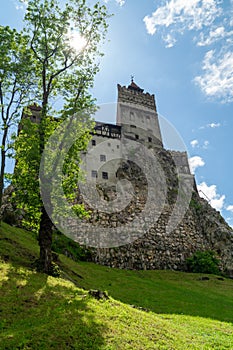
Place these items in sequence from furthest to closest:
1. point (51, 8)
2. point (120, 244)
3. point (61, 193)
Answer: point (120, 244), point (51, 8), point (61, 193)

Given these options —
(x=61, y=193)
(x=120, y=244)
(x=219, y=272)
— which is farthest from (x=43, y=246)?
(x=219, y=272)

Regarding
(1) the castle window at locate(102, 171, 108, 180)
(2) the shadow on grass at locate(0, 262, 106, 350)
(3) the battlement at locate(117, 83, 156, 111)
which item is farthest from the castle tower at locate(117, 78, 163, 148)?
(2) the shadow on grass at locate(0, 262, 106, 350)

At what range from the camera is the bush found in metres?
43.8

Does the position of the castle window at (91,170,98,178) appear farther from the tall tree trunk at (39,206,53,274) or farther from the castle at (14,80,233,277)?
the tall tree trunk at (39,206,53,274)

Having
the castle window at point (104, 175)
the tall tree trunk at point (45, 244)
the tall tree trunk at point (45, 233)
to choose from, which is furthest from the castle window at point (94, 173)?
the tall tree trunk at point (45, 244)

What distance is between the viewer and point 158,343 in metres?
9.17

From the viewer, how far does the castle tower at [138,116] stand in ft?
244

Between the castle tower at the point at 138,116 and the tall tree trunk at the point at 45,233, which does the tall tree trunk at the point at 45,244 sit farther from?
the castle tower at the point at 138,116

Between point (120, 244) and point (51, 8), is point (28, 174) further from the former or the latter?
point (120, 244)

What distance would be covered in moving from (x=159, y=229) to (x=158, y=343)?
129 feet

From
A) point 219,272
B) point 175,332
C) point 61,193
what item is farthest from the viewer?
point 219,272

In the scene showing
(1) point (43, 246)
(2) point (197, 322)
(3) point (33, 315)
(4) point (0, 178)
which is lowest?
(2) point (197, 322)

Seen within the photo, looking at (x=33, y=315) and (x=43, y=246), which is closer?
(x=33, y=315)

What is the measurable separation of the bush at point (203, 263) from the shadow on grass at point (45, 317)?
34.6 m
